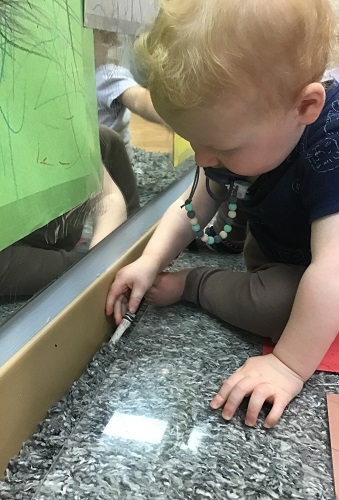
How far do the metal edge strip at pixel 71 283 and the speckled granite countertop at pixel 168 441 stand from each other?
0.08 metres

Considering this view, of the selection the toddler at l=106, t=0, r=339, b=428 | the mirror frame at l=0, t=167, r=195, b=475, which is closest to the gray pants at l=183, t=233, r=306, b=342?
the toddler at l=106, t=0, r=339, b=428

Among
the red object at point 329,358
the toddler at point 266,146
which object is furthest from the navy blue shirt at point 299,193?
the red object at point 329,358

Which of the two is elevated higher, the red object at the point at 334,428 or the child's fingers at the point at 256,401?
the child's fingers at the point at 256,401

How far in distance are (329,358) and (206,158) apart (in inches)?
9.9

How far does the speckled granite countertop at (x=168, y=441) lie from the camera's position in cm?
41

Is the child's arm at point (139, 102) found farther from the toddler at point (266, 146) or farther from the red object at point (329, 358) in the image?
the red object at point (329, 358)

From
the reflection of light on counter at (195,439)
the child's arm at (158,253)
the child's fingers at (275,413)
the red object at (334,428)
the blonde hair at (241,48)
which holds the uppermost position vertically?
the blonde hair at (241,48)

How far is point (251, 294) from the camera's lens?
24.7 inches

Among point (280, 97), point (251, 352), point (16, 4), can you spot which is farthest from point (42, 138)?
point (251, 352)

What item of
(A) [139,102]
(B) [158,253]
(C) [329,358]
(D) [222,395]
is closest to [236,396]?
(D) [222,395]

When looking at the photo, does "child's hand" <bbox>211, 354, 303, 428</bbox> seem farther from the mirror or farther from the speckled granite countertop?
the mirror

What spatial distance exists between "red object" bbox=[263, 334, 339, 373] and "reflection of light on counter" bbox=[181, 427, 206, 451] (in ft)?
0.49

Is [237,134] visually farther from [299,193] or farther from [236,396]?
[236,396]

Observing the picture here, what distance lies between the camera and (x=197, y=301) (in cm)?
68
